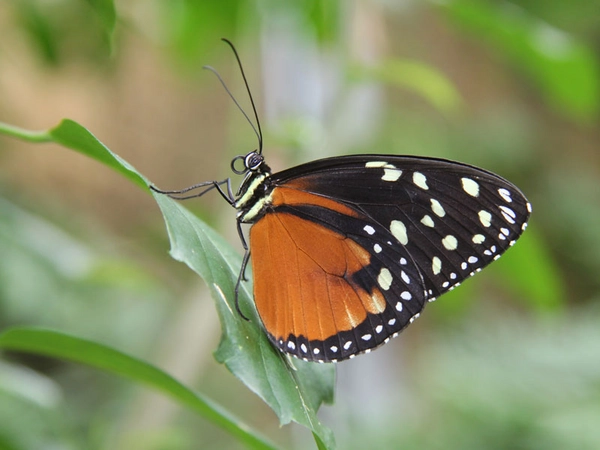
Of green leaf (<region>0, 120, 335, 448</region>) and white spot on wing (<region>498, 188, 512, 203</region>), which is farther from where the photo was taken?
white spot on wing (<region>498, 188, 512, 203</region>)

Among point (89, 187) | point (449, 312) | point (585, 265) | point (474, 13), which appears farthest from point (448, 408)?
point (585, 265)

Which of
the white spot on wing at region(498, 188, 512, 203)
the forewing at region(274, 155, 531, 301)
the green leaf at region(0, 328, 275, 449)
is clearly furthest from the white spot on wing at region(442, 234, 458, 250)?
the green leaf at region(0, 328, 275, 449)

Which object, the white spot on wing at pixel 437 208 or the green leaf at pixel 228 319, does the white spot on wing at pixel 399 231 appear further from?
the green leaf at pixel 228 319

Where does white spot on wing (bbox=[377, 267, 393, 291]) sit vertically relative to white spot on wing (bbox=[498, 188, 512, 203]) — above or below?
below

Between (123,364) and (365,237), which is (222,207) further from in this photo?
(123,364)

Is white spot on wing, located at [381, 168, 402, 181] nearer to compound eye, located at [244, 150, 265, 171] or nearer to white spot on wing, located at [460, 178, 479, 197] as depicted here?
white spot on wing, located at [460, 178, 479, 197]

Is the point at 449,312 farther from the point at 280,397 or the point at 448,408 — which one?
the point at 280,397
